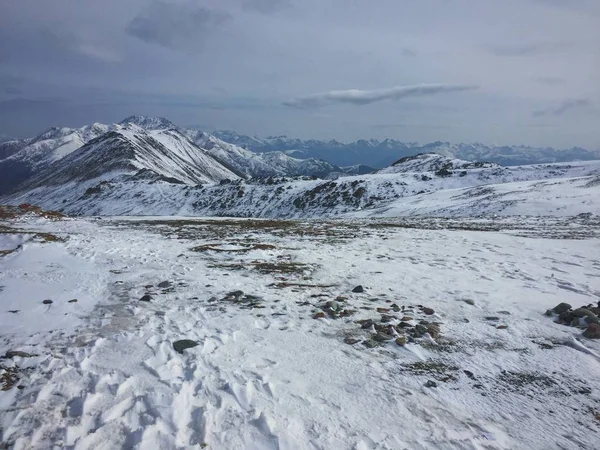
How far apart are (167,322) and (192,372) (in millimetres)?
2517

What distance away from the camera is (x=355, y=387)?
5891 mm

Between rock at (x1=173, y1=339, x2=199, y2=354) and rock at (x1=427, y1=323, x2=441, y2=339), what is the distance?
5.08 meters

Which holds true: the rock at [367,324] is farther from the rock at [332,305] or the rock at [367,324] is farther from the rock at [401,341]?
the rock at [332,305]

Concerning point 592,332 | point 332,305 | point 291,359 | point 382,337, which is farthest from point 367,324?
point 592,332

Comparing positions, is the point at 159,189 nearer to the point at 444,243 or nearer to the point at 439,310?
the point at 444,243

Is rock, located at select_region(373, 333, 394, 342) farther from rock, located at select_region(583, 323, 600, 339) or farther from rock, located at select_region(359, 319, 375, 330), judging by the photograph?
rock, located at select_region(583, 323, 600, 339)

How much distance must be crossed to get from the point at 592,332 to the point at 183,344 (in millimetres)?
8665

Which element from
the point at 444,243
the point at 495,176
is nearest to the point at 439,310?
→ the point at 444,243

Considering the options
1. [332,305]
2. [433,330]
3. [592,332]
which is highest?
[592,332]

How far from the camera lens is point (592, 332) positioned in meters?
7.50

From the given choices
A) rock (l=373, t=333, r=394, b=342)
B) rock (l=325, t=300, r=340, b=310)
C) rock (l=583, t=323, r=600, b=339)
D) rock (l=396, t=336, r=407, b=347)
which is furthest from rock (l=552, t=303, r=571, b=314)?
rock (l=325, t=300, r=340, b=310)

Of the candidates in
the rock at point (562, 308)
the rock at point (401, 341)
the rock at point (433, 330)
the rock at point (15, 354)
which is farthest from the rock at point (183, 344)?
the rock at point (562, 308)

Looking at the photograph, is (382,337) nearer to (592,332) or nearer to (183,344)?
(183,344)

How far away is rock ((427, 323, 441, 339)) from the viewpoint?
772cm
